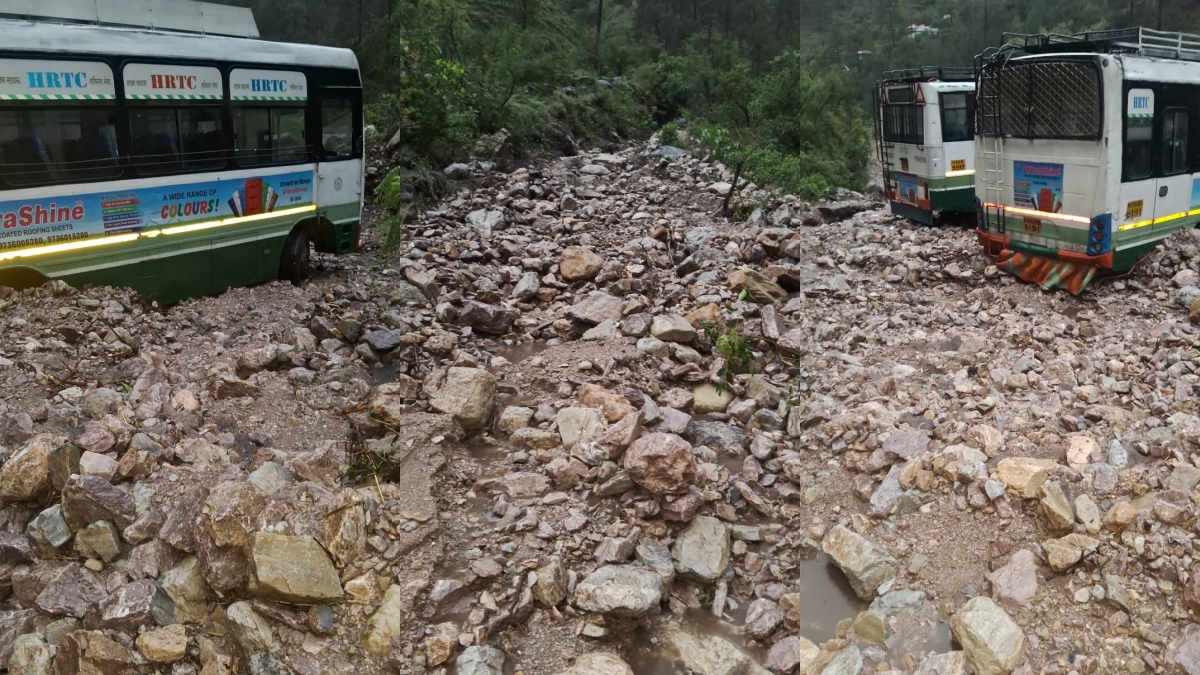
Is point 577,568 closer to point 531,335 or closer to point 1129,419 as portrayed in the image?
point 531,335

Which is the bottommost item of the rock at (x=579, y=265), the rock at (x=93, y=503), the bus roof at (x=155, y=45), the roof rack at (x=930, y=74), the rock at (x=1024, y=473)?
the rock at (x=1024, y=473)

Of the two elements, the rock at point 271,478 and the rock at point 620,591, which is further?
the rock at point 271,478

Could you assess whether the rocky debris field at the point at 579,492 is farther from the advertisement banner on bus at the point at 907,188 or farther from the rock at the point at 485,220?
the advertisement banner on bus at the point at 907,188

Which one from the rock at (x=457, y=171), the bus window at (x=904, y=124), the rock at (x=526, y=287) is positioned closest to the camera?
the rock at (x=526, y=287)

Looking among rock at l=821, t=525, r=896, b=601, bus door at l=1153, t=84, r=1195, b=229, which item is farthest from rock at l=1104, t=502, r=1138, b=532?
bus door at l=1153, t=84, r=1195, b=229

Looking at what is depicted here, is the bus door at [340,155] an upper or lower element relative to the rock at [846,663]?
upper

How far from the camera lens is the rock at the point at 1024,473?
237 centimetres

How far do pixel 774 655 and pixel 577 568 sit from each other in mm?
635

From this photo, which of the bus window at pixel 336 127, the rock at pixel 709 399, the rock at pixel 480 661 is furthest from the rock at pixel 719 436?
the bus window at pixel 336 127

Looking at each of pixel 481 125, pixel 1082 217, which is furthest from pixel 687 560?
pixel 481 125

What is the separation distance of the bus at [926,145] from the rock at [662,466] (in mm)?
3905

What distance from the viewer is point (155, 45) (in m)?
2.41

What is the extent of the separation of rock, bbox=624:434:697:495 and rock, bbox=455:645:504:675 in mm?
701

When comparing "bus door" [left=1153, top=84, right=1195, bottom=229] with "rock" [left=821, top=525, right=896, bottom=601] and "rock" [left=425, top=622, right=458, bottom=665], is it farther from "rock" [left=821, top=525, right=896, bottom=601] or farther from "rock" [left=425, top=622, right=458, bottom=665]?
"rock" [left=425, top=622, right=458, bottom=665]
